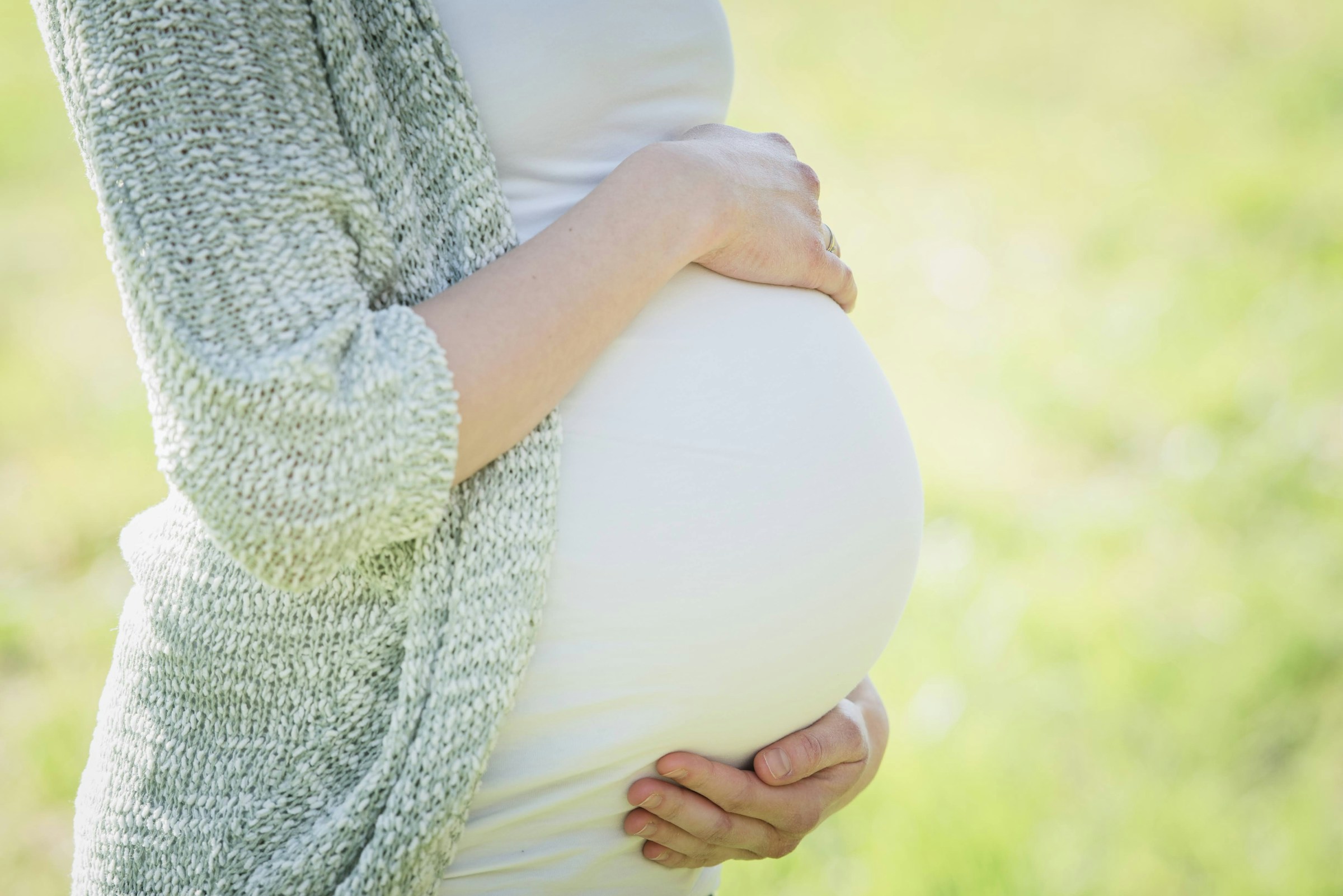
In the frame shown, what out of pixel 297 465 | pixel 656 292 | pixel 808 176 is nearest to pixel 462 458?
pixel 297 465

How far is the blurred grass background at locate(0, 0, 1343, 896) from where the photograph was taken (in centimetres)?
186

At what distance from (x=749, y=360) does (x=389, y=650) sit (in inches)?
14.9

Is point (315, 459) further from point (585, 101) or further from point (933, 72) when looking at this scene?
point (933, 72)

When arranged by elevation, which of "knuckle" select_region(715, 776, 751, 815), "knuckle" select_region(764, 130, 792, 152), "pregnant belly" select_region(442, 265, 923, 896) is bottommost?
"knuckle" select_region(715, 776, 751, 815)

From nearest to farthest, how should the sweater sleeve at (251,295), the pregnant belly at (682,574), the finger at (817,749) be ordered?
the sweater sleeve at (251,295)
the pregnant belly at (682,574)
the finger at (817,749)

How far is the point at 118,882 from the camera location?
0.81m

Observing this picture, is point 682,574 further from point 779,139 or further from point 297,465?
point 779,139

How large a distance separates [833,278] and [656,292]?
0.81 ft

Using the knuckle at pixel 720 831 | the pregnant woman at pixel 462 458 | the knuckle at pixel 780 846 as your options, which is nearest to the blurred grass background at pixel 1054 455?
the knuckle at pixel 780 846

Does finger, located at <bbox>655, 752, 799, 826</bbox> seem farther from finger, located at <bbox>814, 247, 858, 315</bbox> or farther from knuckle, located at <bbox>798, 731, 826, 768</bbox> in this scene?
finger, located at <bbox>814, 247, 858, 315</bbox>

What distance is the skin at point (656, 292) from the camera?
0.71m

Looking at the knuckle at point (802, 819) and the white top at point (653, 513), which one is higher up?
the white top at point (653, 513)

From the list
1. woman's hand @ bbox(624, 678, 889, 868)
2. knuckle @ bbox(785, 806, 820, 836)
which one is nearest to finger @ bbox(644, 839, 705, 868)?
woman's hand @ bbox(624, 678, 889, 868)

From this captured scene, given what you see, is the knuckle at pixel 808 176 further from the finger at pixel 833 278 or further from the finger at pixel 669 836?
the finger at pixel 669 836
